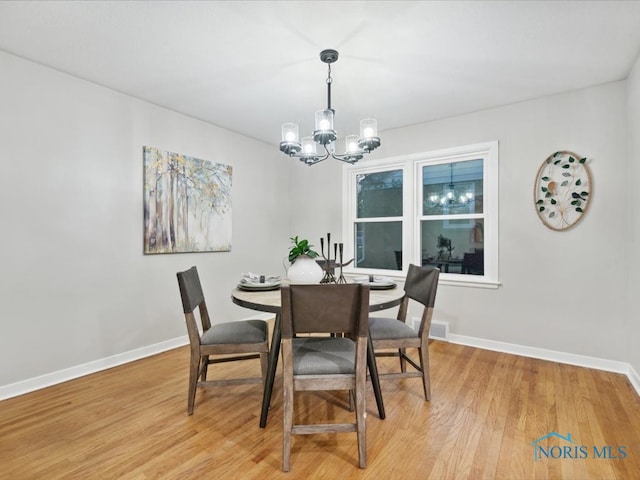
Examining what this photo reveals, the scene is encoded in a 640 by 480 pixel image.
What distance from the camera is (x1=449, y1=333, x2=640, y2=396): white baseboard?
2654 millimetres

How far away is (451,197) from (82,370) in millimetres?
3946

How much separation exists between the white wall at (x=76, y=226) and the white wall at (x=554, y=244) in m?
3.06

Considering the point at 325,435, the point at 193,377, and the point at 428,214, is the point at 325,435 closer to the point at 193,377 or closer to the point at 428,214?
the point at 193,377

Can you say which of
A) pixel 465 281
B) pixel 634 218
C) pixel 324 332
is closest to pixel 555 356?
pixel 465 281

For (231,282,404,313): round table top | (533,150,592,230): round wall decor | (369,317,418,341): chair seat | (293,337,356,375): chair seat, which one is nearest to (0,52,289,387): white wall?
(231,282,404,313): round table top

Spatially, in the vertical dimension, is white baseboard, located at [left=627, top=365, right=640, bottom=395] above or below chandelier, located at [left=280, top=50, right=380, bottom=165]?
below

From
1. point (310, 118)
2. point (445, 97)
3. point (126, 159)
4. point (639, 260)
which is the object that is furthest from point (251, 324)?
point (639, 260)

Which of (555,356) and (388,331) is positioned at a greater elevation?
(388,331)

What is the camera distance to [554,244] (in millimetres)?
3012

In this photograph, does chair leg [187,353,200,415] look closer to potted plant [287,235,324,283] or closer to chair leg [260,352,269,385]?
chair leg [260,352,269,385]

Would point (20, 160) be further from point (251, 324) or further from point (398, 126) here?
point (398, 126)

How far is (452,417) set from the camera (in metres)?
2.03

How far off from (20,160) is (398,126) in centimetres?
358

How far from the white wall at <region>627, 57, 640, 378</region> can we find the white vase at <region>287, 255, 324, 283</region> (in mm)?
2440
